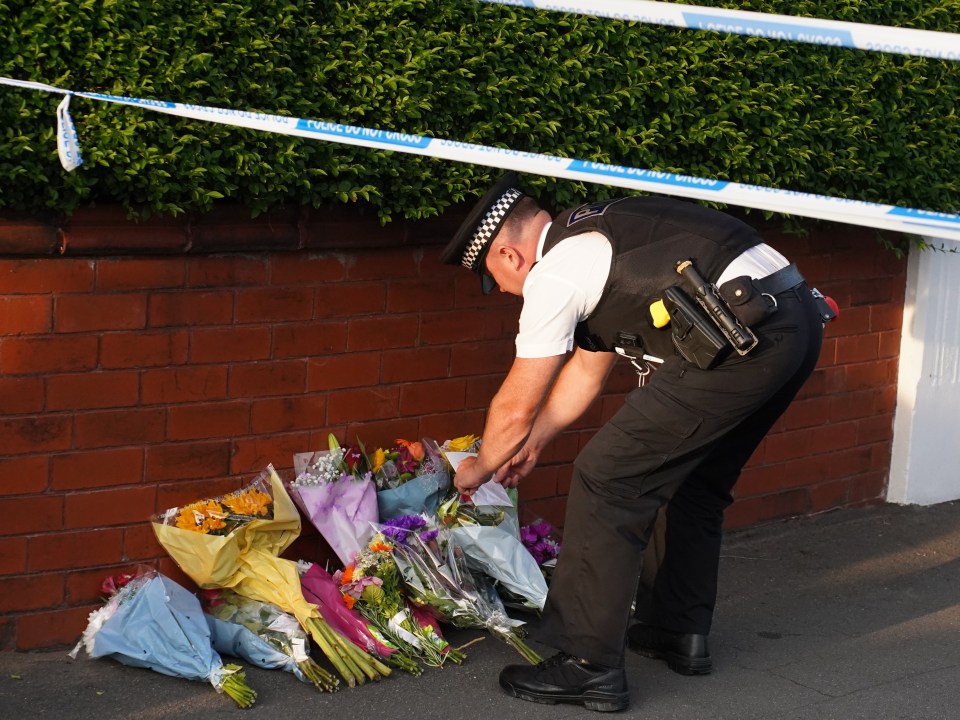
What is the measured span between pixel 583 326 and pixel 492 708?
3.82 ft

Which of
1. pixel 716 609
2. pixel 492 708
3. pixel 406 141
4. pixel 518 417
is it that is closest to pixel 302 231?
pixel 406 141

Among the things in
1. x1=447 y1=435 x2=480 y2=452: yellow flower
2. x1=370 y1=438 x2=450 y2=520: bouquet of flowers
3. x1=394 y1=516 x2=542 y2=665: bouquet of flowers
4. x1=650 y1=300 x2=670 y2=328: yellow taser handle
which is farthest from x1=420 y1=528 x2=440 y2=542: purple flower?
x1=650 y1=300 x2=670 y2=328: yellow taser handle

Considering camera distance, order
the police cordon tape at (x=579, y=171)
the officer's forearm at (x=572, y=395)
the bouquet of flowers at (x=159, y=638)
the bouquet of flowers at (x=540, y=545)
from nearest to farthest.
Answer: the police cordon tape at (x=579, y=171) < the bouquet of flowers at (x=159, y=638) < the officer's forearm at (x=572, y=395) < the bouquet of flowers at (x=540, y=545)

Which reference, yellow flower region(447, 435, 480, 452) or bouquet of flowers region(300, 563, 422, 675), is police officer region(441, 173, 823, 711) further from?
yellow flower region(447, 435, 480, 452)

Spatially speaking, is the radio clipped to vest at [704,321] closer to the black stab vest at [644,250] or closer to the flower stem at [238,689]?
the black stab vest at [644,250]

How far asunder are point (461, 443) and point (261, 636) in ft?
3.16

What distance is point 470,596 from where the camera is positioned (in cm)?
409

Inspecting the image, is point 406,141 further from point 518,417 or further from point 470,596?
point 470,596

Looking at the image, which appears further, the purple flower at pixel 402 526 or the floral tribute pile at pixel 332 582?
the purple flower at pixel 402 526

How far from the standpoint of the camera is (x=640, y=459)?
3.66m

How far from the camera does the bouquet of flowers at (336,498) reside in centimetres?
410

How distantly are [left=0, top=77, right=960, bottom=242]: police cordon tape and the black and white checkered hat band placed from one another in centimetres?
25

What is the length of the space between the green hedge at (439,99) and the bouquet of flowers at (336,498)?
0.86 meters

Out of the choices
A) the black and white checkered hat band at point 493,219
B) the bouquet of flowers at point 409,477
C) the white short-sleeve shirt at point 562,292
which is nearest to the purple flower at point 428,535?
the bouquet of flowers at point 409,477
